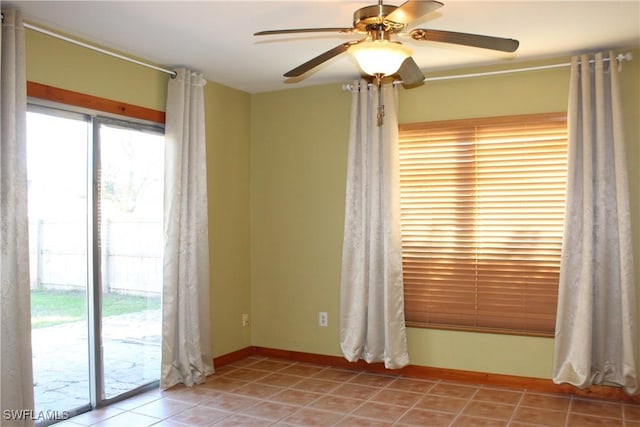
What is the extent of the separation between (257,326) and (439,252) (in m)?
1.91

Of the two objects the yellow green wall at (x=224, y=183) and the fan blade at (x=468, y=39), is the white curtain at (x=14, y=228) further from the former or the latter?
the fan blade at (x=468, y=39)

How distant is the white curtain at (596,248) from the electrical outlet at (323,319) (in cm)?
191

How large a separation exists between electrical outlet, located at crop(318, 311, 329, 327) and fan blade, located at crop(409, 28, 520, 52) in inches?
117

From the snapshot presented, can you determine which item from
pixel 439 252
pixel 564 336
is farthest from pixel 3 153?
pixel 564 336

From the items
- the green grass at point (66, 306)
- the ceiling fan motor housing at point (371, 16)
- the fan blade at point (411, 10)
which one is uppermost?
the ceiling fan motor housing at point (371, 16)

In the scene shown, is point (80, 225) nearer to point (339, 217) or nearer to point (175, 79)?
point (175, 79)

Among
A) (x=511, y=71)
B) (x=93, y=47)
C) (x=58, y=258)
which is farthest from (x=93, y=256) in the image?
(x=511, y=71)

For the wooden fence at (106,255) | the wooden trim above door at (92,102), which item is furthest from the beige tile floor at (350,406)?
the wooden trim above door at (92,102)

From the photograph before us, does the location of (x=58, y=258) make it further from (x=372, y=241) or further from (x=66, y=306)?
(x=372, y=241)

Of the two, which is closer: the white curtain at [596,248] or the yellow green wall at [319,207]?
the white curtain at [596,248]

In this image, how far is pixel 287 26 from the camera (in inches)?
138

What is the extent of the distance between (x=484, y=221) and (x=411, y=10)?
243 cm

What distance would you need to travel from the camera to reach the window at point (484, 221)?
4254 millimetres

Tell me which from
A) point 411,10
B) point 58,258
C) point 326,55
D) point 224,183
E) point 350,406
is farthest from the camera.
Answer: point 224,183
